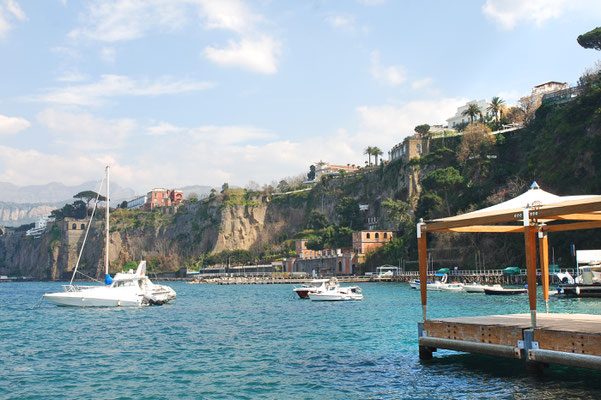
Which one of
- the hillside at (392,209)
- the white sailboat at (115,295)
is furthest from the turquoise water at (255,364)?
the hillside at (392,209)

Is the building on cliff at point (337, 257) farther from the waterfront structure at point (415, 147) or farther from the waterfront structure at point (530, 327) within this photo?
the waterfront structure at point (530, 327)

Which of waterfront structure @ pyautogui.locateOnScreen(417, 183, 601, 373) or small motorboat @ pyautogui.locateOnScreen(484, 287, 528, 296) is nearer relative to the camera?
waterfront structure @ pyautogui.locateOnScreen(417, 183, 601, 373)

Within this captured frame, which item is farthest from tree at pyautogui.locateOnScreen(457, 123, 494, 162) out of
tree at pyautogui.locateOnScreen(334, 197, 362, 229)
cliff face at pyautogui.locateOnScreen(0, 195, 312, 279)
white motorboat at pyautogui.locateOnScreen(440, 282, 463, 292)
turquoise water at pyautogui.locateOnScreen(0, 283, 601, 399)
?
turquoise water at pyautogui.locateOnScreen(0, 283, 601, 399)

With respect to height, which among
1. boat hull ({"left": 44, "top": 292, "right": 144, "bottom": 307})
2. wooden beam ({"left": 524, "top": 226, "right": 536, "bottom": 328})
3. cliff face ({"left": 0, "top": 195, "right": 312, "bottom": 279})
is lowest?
boat hull ({"left": 44, "top": 292, "right": 144, "bottom": 307})

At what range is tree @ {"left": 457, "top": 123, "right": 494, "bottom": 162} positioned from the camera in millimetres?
96875

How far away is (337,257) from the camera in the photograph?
11569 cm

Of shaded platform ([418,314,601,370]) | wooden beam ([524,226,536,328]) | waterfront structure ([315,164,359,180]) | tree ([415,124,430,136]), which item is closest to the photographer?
shaded platform ([418,314,601,370])

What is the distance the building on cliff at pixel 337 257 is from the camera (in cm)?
11069

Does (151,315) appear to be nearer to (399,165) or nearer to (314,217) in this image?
(399,165)

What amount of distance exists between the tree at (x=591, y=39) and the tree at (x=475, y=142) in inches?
774

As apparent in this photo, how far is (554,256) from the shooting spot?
234ft

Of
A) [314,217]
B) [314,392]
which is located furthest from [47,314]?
[314,217]

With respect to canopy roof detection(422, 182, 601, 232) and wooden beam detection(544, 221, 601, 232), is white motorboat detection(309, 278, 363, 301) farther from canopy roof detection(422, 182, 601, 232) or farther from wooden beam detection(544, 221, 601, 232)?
canopy roof detection(422, 182, 601, 232)

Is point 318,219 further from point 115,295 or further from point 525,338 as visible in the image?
point 525,338
